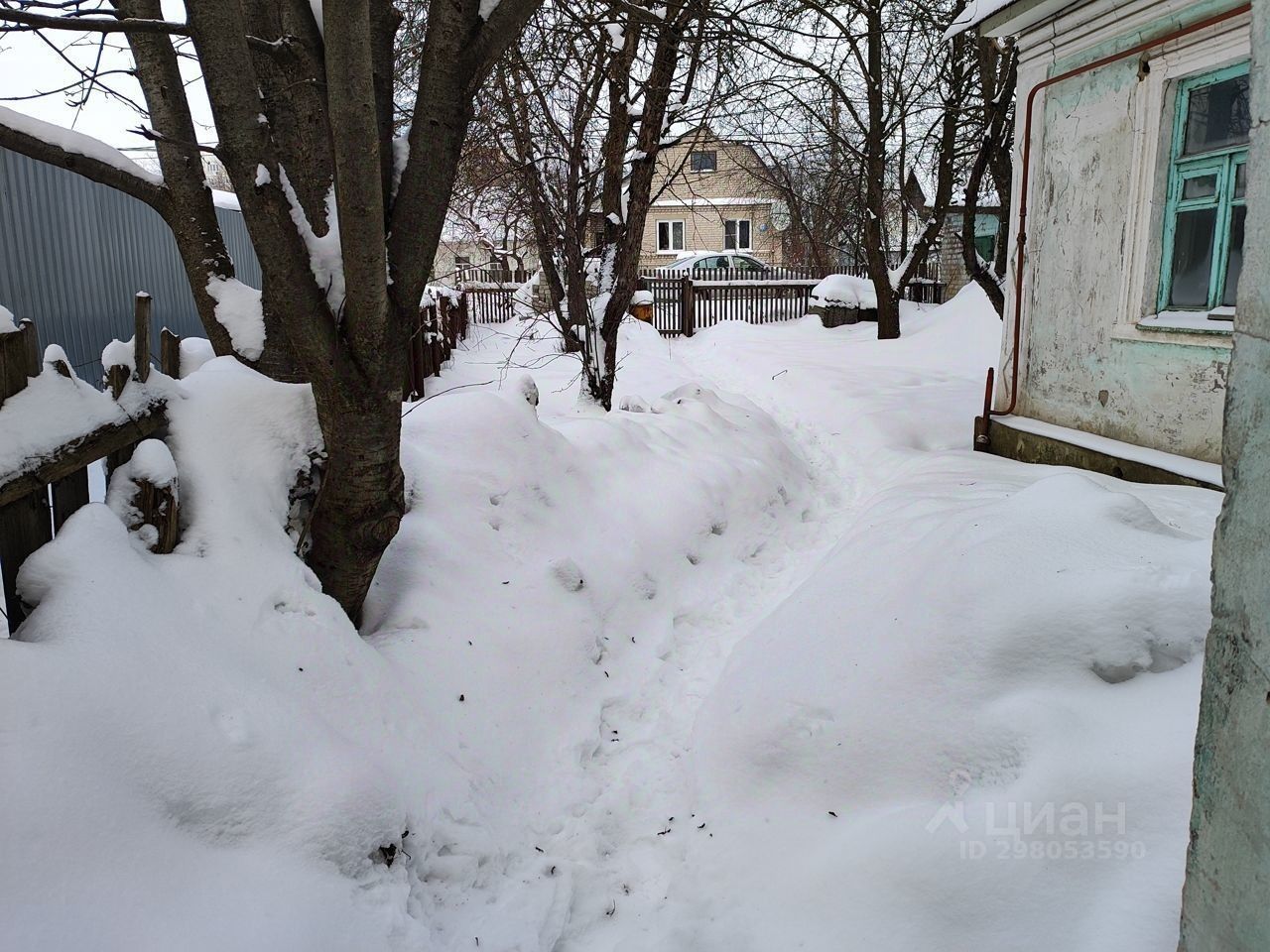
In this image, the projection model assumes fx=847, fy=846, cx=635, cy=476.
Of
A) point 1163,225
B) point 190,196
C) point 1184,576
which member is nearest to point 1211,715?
point 1184,576

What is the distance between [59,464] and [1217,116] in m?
6.15

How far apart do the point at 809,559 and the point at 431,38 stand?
348 centimetres

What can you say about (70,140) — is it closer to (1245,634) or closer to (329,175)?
(329,175)

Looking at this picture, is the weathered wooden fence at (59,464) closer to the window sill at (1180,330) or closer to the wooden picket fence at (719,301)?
the window sill at (1180,330)

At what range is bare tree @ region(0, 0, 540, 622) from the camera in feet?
8.35

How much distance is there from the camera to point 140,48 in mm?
3080

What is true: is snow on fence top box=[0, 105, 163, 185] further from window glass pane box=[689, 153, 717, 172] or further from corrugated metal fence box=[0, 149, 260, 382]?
window glass pane box=[689, 153, 717, 172]

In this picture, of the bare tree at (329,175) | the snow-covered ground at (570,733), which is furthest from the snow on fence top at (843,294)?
the bare tree at (329,175)

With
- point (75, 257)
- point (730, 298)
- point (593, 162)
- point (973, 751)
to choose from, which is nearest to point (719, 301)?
point (730, 298)

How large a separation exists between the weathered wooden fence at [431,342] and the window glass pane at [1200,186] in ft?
19.6

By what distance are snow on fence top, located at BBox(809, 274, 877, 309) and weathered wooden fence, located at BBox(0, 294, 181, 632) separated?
630 inches

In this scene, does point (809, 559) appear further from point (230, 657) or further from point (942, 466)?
point (230, 657)

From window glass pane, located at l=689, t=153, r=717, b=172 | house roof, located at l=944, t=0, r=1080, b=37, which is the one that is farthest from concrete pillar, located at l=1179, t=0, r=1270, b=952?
window glass pane, located at l=689, t=153, r=717, b=172

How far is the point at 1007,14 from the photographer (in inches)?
244
